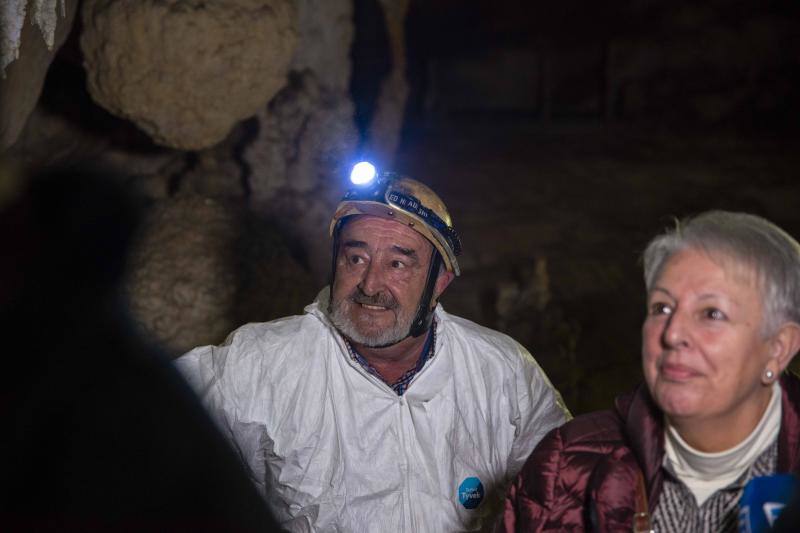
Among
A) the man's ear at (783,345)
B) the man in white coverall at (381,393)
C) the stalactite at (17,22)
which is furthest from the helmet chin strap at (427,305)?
the stalactite at (17,22)

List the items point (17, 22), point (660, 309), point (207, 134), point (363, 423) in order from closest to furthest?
point (660, 309)
point (363, 423)
point (17, 22)
point (207, 134)

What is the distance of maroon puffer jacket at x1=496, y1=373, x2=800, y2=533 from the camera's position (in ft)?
6.81

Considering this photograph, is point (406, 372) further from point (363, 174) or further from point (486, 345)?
point (363, 174)

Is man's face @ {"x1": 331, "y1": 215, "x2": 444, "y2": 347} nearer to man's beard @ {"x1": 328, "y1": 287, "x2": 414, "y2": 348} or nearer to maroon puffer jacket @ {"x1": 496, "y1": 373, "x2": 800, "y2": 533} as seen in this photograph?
man's beard @ {"x1": 328, "y1": 287, "x2": 414, "y2": 348}

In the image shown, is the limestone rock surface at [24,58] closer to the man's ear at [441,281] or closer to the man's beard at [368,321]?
the man's beard at [368,321]

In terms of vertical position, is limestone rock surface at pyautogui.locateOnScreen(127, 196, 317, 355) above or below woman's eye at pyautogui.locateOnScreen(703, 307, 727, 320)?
below

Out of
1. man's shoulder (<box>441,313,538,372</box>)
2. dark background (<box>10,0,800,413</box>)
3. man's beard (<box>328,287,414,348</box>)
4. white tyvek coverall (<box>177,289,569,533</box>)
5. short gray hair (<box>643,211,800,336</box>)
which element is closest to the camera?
short gray hair (<box>643,211,800,336</box>)

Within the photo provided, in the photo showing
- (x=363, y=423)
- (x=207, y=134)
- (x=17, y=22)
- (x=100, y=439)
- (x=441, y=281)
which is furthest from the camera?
(x=207, y=134)

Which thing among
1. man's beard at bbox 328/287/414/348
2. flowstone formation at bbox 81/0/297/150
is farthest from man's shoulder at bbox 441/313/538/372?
flowstone formation at bbox 81/0/297/150

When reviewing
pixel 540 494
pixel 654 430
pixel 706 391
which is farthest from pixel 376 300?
pixel 706 391

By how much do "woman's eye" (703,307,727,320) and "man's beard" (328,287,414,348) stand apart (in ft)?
4.34

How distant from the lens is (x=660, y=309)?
6.93ft

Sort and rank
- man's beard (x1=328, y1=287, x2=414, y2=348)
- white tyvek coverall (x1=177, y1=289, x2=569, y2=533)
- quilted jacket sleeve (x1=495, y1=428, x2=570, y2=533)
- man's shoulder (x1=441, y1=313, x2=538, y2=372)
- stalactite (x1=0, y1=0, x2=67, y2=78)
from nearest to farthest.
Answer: quilted jacket sleeve (x1=495, y1=428, x2=570, y2=533)
white tyvek coverall (x1=177, y1=289, x2=569, y2=533)
man's beard (x1=328, y1=287, x2=414, y2=348)
man's shoulder (x1=441, y1=313, x2=538, y2=372)
stalactite (x1=0, y1=0, x2=67, y2=78)

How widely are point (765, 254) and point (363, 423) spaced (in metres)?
1.56
